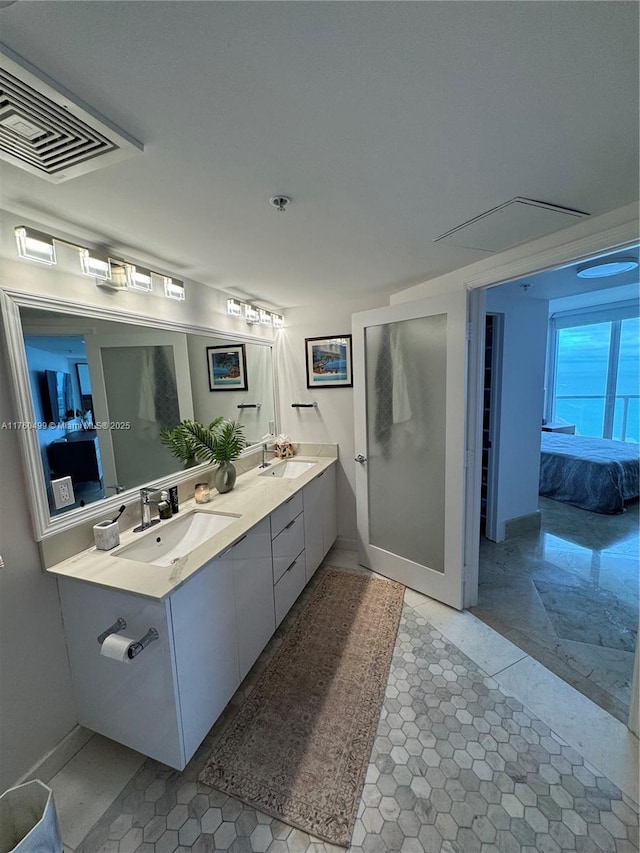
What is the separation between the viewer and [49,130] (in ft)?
2.74

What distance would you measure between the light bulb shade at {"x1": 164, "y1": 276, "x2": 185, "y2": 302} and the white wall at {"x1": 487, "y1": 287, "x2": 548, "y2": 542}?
96.9 inches

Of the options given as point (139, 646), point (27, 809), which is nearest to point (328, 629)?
point (139, 646)

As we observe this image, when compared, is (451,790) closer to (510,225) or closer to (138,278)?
(510,225)

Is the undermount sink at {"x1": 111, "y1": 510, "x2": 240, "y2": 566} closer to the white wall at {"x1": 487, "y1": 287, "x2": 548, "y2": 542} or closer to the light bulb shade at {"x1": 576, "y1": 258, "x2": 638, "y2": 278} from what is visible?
the white wall at {"x1": 487, "y1": 287, "x2": 548, "y2": 542}

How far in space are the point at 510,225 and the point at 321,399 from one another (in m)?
1.86

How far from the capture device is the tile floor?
114 cm

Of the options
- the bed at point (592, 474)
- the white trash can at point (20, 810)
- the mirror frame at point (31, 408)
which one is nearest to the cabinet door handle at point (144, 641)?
the white trash can at point (20, 810)

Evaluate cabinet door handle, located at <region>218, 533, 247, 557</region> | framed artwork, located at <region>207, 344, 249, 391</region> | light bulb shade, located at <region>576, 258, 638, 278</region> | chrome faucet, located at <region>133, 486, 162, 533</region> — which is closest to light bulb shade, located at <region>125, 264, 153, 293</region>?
framed artwork, located at <region>207, 344, 249, 391</region>

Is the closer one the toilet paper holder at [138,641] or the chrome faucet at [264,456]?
the toilet paper holder at [138,641]

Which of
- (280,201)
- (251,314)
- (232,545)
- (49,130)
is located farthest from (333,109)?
(251,314)

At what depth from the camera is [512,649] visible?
192cm

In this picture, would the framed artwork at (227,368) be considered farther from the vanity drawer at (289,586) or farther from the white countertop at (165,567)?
the vanity drawer at (289,586)

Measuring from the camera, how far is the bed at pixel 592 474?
3510 millimetres

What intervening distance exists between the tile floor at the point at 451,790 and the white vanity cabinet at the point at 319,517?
98 centimetres
